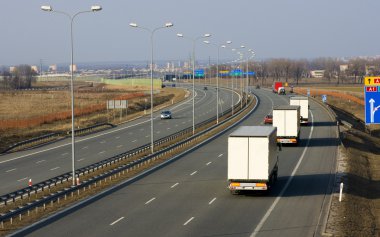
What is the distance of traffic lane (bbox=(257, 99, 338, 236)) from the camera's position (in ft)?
73.7

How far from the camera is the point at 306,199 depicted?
28.6m

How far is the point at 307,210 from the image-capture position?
2595cm

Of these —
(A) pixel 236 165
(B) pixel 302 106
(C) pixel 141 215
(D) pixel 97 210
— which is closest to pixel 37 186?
(D) pixel 97 210

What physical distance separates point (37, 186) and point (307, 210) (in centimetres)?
1246

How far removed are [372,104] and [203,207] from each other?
A: 11696mm

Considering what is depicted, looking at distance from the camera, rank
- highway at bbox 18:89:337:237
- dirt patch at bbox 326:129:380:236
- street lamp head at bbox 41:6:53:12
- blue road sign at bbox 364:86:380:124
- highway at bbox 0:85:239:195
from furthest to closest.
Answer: highway at bbox 0:85:239:195, blue road sign at bbox 364:86:380:124, street lamp head at bbox 41:6:53:12, dirt patch at bbox 326:129:380:236, highway at bbox 18:89:337:237

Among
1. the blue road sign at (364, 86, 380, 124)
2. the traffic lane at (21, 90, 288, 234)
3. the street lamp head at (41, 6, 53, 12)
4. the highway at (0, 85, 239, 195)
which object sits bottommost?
the highway at (0, 85, 239, 195)

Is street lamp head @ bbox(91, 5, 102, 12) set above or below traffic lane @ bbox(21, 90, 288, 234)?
above

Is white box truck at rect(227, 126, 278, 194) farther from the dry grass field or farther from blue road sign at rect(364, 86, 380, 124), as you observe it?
the dry grass field

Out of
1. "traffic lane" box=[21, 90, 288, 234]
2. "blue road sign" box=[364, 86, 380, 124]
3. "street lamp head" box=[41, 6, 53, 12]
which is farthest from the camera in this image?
"blue road sign" box=[364, 86, 380, 124]

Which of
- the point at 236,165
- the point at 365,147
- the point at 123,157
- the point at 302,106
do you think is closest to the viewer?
the point at 236,165

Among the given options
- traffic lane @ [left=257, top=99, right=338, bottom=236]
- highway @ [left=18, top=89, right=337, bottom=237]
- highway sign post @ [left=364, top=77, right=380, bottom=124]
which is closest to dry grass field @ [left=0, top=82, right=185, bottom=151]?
highway @ [left=18, top=89, right=337, bottom=237]

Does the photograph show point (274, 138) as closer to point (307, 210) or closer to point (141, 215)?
point (307, 210)

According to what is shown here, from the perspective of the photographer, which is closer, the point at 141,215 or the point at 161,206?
the point at 141,215
